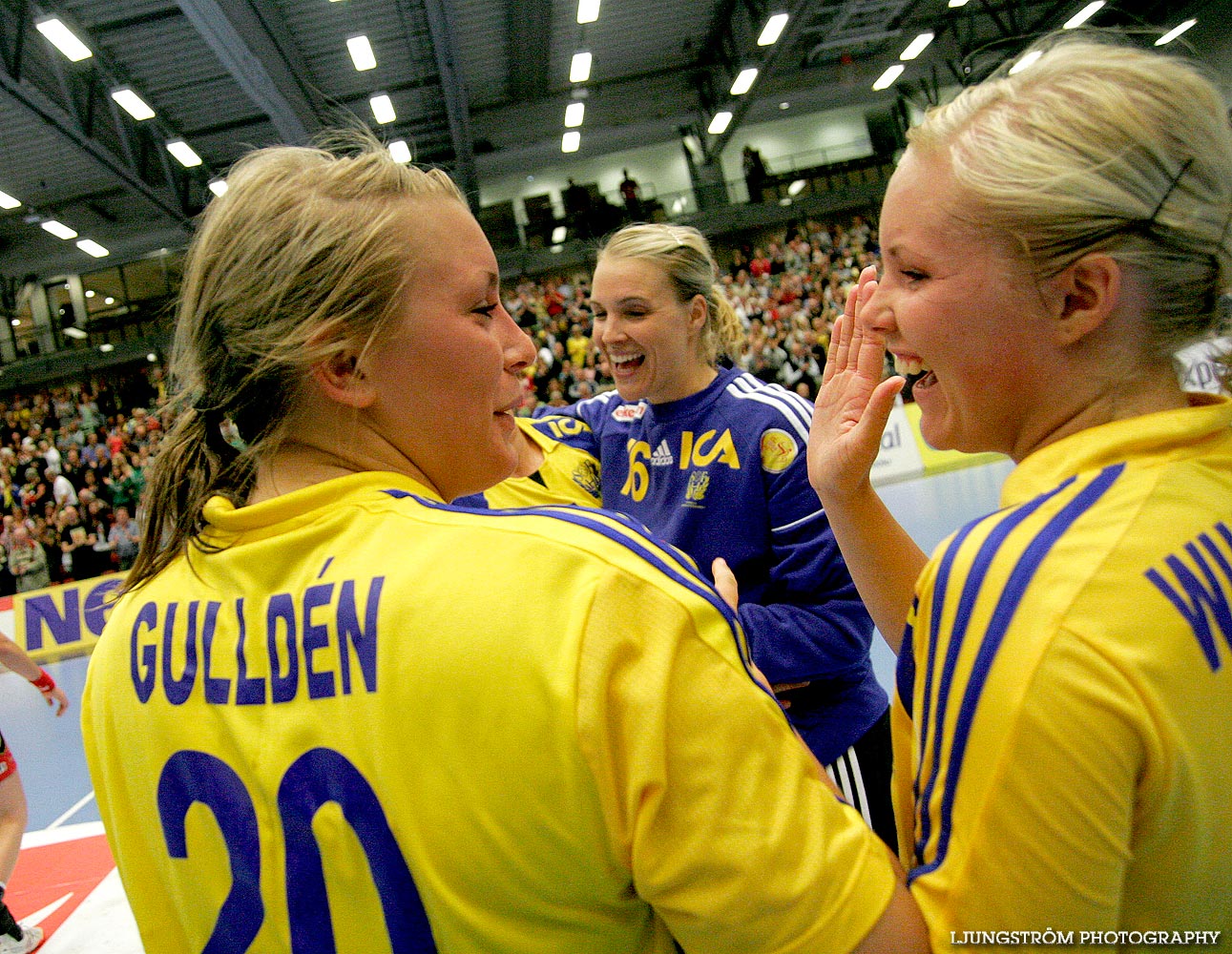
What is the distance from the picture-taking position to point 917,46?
784 inches

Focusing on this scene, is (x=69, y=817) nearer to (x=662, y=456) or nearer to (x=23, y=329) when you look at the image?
(x=662, y=456)

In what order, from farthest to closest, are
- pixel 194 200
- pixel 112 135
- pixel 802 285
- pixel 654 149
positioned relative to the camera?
pixel 654 149, pixel 194 200, pixel 802 285, pixel 112 135

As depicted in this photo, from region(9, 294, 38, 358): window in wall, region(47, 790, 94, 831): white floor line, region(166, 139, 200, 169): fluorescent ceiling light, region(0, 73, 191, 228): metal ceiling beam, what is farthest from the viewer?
region(9, 294, 38, 358): window in wall

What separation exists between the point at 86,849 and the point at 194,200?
1905cm

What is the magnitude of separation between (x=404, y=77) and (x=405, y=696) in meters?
18.5

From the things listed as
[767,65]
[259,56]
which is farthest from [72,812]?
Result: [767,65]

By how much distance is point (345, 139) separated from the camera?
1.41 m

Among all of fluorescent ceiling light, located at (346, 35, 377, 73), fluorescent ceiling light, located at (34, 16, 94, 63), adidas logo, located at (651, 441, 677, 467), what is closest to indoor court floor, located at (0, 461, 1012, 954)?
adidas logo, located at (651, 441, 677, 467)

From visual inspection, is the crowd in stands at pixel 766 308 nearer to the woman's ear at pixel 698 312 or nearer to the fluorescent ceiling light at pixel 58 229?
the woman's ear at pixel 698 312

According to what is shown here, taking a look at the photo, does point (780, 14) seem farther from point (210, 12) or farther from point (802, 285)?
point (210, 12)

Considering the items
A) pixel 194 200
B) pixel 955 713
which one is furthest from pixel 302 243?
pixel 194 200

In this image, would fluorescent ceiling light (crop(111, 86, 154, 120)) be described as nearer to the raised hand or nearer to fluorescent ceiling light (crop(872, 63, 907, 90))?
the raised hand

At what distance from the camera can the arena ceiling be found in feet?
44.3

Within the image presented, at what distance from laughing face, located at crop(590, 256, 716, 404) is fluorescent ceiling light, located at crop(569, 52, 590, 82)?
15434mm
